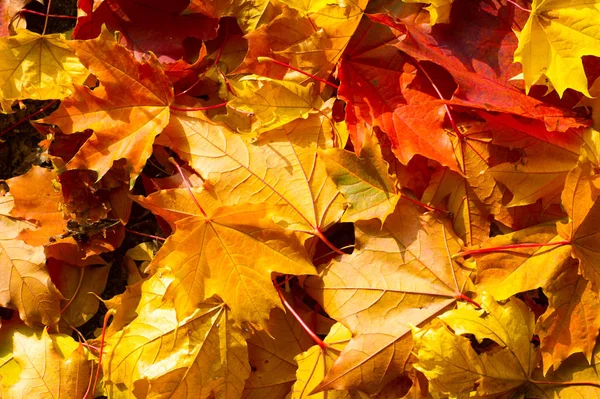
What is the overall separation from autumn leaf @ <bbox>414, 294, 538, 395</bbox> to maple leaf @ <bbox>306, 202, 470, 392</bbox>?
4 cm

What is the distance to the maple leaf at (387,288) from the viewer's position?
94 cm

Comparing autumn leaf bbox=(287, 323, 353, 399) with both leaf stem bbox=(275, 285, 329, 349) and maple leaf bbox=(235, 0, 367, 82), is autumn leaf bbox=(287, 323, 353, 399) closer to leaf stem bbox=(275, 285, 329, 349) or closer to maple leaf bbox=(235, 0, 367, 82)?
leaf stem bbox=(275, 285, 329, 349)

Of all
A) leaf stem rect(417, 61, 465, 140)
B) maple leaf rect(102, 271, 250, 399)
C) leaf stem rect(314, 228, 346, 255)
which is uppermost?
leaf stem rect(417, 61, 465, 140)

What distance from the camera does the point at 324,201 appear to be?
3.25ft

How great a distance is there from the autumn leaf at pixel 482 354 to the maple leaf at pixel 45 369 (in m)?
0.63

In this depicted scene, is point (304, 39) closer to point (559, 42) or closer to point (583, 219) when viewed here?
point (559, 42)

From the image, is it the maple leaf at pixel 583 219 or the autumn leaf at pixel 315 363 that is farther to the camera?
the autumn leaf at pixel 315 363

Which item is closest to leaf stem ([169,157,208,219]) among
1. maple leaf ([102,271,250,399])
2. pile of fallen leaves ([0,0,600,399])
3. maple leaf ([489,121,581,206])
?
pile of fallen leaves ([0,0,600,399])

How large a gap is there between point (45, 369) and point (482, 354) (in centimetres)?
79

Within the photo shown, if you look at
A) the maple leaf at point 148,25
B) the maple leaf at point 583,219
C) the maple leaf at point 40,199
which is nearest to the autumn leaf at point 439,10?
the maple leaf at point 583,219

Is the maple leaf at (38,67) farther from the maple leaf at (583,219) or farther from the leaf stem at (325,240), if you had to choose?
the maple leaf at (583,219)

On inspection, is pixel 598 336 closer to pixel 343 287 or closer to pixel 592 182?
pixel 592 182

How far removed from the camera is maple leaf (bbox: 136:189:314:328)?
94 centimetres

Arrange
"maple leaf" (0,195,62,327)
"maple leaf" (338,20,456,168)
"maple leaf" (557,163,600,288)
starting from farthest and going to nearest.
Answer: "maple leaf" (0,195,62,327) < "maple leaf" (338,20,456,168) < "maple leaf" (557,163,600,288)
